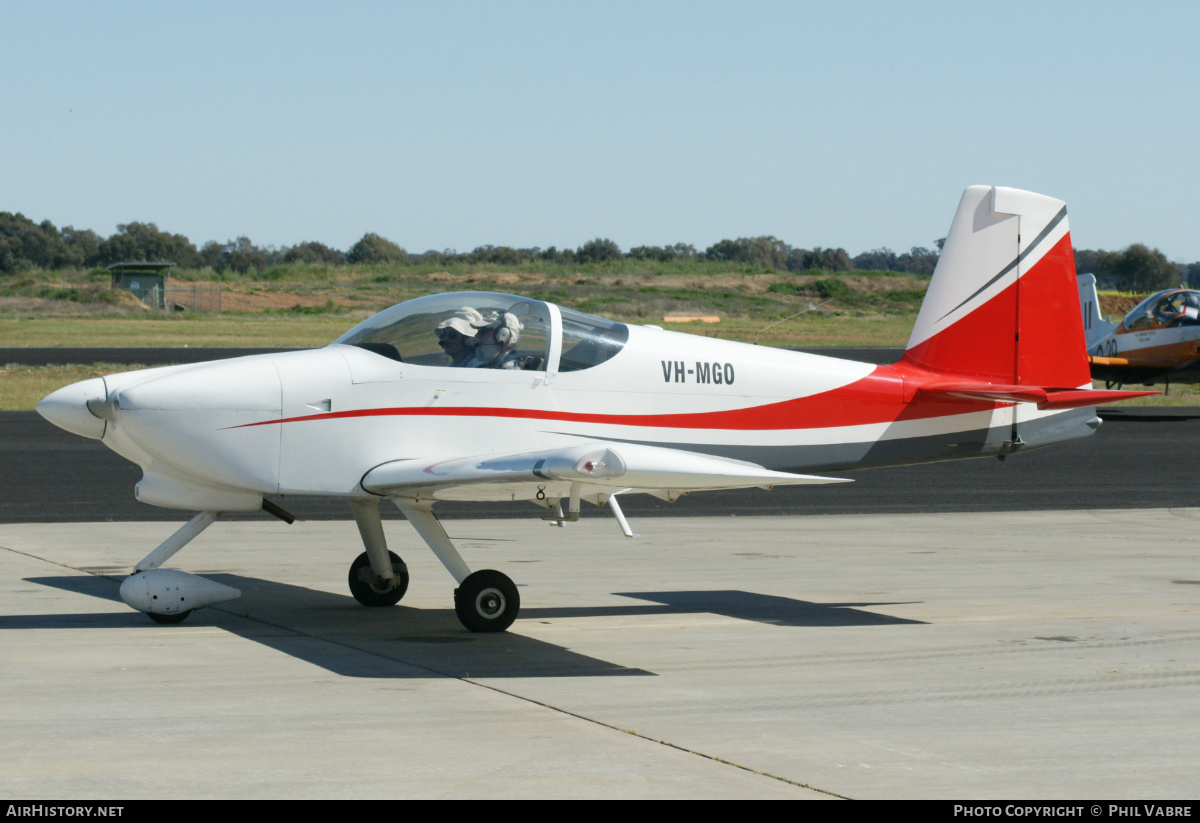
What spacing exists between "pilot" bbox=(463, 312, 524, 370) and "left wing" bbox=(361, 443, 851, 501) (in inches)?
24.3

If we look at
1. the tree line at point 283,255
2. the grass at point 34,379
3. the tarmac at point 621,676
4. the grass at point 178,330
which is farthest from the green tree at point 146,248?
the tarmac at point 621,676

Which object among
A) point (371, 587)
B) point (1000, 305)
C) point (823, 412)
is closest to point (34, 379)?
point (371, 587)

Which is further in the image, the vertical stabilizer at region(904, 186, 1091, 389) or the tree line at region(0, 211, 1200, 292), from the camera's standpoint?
the tree line at region(0, 211, 1200, 292)

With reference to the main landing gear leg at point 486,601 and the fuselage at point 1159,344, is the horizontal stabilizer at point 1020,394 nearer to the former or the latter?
the main landing gear leg at point 486,601

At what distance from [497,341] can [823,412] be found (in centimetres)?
243

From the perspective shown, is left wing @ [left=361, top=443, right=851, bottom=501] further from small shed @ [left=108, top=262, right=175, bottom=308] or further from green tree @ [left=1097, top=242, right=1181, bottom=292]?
green tree @ [left=1097, top=242, right=1181, bottom=292]

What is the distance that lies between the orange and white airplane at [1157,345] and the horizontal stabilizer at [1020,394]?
21.1m

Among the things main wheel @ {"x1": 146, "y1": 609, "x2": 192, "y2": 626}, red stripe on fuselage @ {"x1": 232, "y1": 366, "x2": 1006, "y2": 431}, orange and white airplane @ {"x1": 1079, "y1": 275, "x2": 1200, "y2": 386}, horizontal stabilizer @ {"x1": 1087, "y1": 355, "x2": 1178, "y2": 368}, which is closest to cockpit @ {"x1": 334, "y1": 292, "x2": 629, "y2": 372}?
red stripe on fuselage @ {"x1": 232, "y1": 366, "x2": 1006, "y2": 431}

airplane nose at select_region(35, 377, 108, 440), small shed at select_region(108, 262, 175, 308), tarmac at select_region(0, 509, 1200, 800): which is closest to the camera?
tarmac at select_region(0, 509, 1200, 800)

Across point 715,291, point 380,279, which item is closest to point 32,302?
point 380,279

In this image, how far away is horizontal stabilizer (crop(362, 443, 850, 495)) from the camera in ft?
23.4

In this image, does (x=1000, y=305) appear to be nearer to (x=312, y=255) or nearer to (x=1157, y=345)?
(x=1157, y=345)

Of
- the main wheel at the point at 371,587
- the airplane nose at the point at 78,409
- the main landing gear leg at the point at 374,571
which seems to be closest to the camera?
the airplane nose at the point at 78,409

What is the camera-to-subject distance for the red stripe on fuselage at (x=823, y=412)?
8656 millimetres
